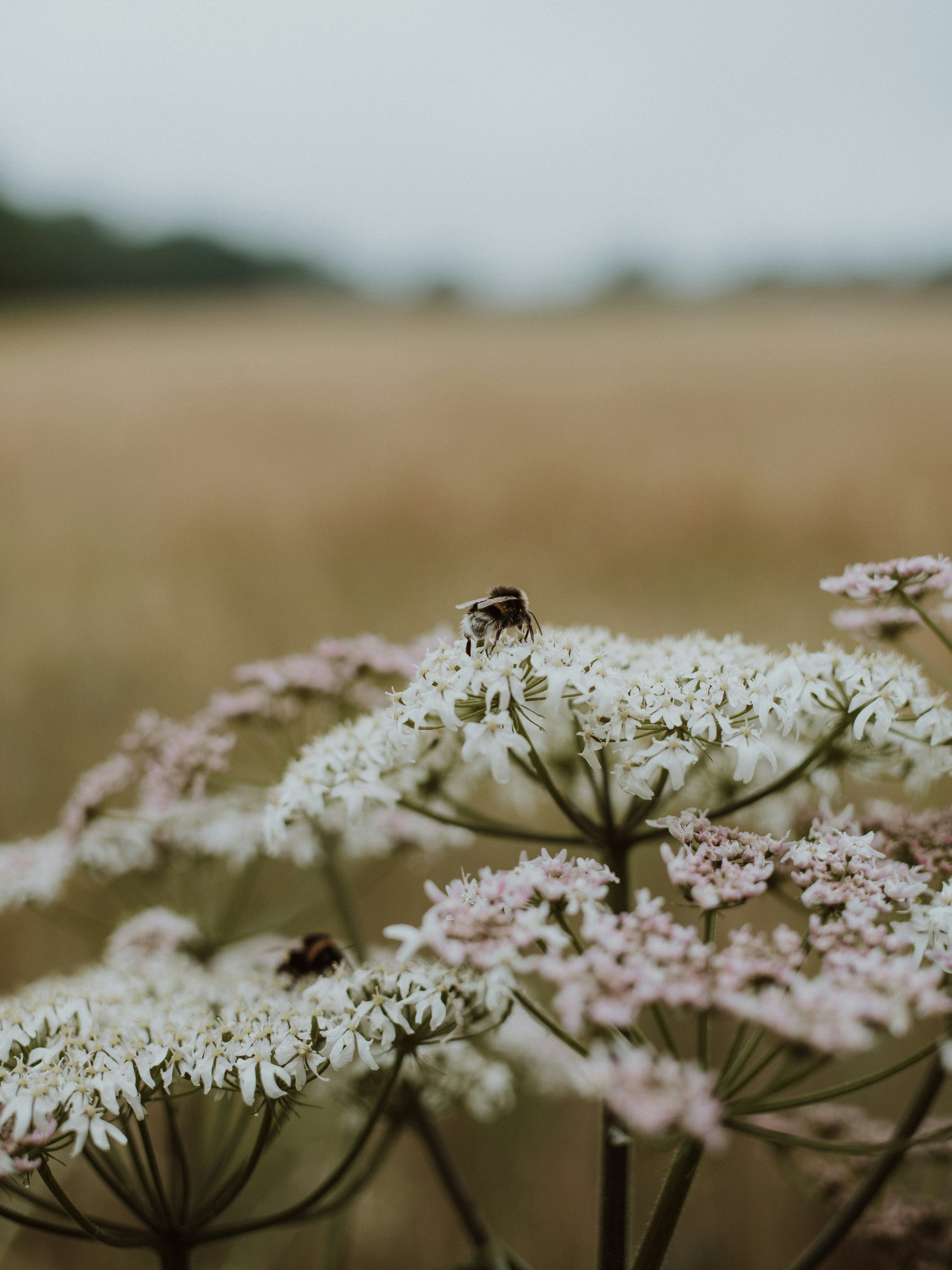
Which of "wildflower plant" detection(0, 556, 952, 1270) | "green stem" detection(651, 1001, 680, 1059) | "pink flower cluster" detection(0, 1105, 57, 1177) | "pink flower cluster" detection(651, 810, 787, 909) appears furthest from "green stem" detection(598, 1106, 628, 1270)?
"pink flower cluster" detection(0, 1105, 57, 1177)

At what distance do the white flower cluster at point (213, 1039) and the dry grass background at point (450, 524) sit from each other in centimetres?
213

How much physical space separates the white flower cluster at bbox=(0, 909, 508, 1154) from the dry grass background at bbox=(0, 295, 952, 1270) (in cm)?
213

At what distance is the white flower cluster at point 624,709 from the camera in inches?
66.4

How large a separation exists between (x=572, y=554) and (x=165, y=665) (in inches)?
115

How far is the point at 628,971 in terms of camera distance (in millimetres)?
1253

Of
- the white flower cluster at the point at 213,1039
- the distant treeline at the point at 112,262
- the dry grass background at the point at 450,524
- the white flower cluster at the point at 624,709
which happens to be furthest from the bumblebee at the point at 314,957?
the distant treeline at the point at 112,262

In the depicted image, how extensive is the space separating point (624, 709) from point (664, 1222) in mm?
792

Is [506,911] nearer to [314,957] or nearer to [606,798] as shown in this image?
[606,798]

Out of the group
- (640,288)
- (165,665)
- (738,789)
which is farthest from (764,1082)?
(640,288)

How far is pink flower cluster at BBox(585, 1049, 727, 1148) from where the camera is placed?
3.45ft

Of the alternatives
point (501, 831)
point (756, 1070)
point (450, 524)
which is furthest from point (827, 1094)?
point (450, 524)

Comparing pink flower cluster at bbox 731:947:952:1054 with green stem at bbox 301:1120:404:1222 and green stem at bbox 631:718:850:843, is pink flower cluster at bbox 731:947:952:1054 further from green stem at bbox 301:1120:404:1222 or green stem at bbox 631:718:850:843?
green stem at bbox 301:1120:404:1222

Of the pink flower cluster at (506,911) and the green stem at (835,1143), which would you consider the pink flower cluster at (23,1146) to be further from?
the green stem at (835,1143)

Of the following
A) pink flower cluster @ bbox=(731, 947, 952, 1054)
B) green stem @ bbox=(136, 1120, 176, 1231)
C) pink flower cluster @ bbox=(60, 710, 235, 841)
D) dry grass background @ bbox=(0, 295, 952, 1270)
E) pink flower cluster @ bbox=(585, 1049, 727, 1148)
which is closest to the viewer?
pink flower cluster @ bbox=(585, 1049, 727, 1148)
